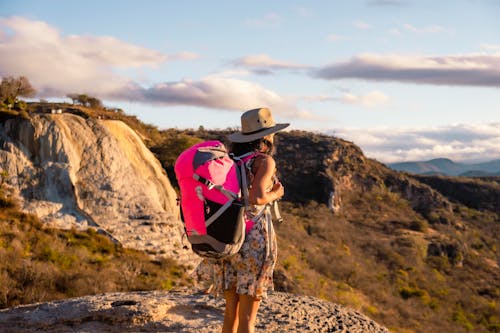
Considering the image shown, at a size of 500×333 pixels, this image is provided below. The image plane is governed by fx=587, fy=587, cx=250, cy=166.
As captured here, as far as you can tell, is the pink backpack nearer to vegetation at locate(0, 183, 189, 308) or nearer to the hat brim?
the hat brim

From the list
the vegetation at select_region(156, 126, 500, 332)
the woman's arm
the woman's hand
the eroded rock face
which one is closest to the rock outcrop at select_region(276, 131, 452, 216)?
the vegetation at select_region(156, 126, 500, 332)

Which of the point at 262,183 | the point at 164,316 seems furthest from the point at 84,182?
the point at 262,183

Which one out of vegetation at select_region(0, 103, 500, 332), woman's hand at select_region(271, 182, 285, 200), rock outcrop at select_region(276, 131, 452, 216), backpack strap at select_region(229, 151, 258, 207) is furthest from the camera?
rock outcrop at select_region(276, 131, 452, 216)

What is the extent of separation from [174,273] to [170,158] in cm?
1040

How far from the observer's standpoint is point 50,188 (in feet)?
52.4

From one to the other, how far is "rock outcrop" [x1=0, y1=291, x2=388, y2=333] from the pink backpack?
2.46 meters

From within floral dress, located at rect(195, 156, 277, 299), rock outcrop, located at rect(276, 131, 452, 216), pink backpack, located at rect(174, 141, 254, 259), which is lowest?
rock outcrop, located at rect(276, 131, 452, 216)

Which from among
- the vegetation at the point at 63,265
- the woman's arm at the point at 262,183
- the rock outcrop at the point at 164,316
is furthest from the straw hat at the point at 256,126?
the vegetation at the point at 63,265

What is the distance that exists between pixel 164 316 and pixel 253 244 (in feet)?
9.18

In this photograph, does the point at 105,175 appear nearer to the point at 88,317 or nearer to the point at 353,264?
the point at 88,317

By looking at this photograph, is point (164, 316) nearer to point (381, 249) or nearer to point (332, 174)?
point (381, 249)

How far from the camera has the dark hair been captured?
4.56 m

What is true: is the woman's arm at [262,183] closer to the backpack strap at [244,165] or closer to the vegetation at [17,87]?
the backpack strap at [244,165]

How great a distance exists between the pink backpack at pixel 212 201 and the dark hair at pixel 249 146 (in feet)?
0.89
